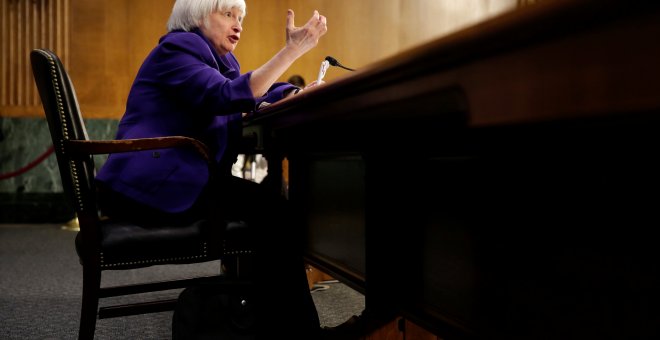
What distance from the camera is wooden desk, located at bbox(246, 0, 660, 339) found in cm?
55

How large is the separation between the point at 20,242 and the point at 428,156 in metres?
3.78

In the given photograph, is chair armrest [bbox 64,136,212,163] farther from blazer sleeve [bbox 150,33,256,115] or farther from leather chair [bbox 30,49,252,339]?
blazer sleeve [bbox 150,33,256,115]

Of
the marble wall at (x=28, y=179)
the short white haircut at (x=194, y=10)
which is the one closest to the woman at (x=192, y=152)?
the short white haircut at (x=194, y=10)

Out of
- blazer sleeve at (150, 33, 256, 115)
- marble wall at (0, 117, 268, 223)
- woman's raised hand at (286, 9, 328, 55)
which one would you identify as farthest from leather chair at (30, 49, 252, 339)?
marble wall at (0, 117, 268, 223)

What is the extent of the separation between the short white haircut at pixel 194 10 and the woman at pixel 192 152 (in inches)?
4.1

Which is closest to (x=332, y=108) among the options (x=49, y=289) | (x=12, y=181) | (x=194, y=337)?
(x=194, y=337)

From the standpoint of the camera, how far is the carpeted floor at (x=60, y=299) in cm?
184

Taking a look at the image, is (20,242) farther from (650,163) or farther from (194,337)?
(650,163)

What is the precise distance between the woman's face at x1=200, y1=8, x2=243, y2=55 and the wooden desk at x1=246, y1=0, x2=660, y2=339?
0.39 metres

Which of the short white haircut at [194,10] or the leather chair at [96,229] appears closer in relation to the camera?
the leather chair at [96,229]

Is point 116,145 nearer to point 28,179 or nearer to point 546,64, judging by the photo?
point 546,64

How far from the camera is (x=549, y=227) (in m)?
0.92

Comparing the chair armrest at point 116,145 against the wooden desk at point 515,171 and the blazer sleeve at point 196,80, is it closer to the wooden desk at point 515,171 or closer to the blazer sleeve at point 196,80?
the blazer sleeve at point 196,80

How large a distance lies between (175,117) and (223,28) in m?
0.39
